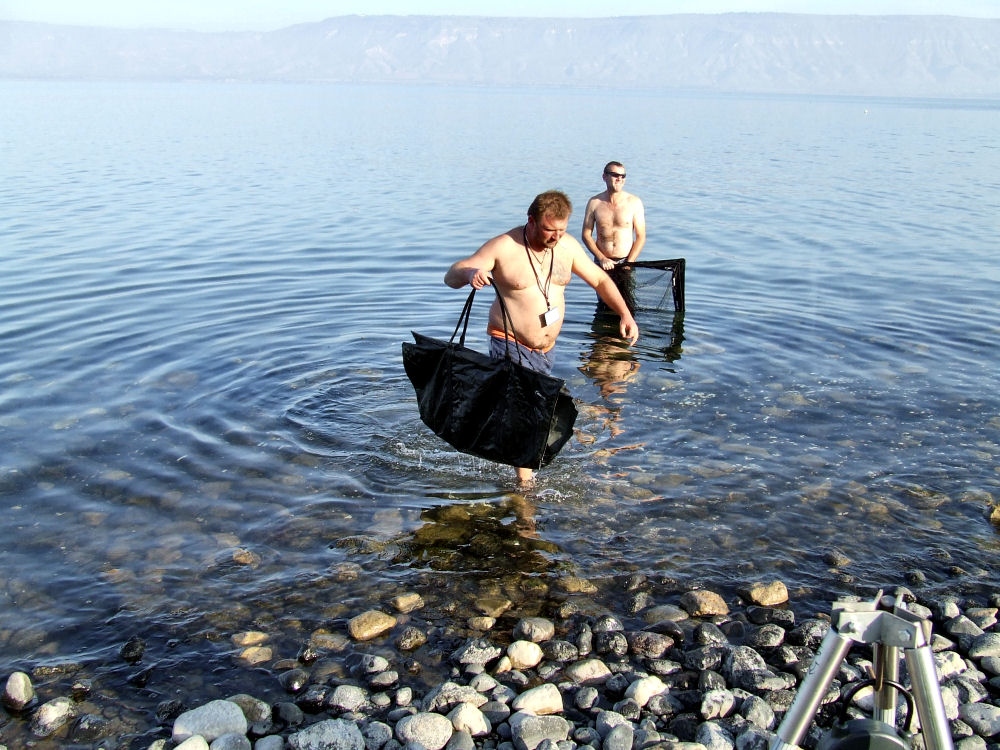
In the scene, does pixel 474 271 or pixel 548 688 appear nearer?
pixel 548 688

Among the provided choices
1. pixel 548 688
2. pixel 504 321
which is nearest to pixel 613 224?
pixel 504 321

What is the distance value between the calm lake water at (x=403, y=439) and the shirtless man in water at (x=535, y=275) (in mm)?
1299

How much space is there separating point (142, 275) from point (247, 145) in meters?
29.6

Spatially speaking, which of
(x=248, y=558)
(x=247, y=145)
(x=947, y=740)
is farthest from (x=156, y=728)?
(x=247, y=145)

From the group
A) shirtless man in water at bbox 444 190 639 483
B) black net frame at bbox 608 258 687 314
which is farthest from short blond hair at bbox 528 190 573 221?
black net frame at bbox 608 258 687 314

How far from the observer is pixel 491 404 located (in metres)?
6.51

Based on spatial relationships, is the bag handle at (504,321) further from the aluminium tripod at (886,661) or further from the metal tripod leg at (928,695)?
the metal tripod leg at (928,695)

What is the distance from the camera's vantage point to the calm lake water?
6.17 m

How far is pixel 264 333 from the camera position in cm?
1224

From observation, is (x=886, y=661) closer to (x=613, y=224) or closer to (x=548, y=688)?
(x=548, y=688)

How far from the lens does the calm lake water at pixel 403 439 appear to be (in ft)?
20.2

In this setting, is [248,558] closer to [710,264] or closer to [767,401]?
[767,401]

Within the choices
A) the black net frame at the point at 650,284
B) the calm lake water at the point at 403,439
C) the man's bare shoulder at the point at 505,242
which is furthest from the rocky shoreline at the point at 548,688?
the black net frame at the point at 650,284

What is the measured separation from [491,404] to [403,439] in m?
2.33
